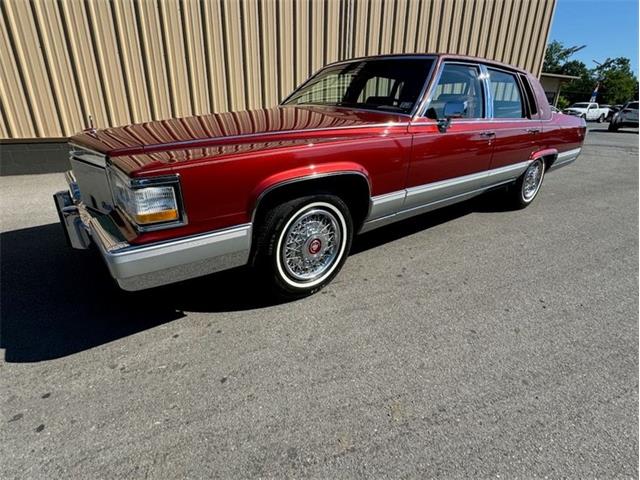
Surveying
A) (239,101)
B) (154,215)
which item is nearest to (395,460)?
(154,215)

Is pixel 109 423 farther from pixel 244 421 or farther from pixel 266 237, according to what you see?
pixel 266 237

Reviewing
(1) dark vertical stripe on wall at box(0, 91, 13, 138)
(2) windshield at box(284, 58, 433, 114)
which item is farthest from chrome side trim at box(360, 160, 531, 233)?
(1) dark vertical stripe on wall at box(0, 91, 13, 138)

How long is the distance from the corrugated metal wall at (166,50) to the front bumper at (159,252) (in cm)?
486

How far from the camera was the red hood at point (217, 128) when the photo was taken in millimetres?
2123

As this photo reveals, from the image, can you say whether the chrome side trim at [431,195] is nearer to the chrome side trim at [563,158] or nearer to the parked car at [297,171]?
the parked car at [297,171]

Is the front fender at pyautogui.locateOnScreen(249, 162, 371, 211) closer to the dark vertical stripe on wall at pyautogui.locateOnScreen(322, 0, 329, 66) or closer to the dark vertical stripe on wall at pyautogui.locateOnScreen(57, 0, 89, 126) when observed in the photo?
the dark vertical stripe on wall at pyautogui.locateOnScreen(57, 0, 89, 126)

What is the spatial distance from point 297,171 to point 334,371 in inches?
48.0

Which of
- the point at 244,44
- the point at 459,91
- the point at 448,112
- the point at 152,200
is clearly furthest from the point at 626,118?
the point at 152,200

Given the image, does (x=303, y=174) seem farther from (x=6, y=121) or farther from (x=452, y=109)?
(x=6, y=121)

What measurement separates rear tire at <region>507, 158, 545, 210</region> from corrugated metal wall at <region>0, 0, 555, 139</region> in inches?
190

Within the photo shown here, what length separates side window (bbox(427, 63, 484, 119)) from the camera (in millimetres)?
3115

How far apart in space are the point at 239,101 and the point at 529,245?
5.74 meters

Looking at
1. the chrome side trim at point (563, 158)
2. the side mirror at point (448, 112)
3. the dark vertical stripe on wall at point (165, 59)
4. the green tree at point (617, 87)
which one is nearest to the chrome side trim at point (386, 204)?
the side mirror at point (448, 112)

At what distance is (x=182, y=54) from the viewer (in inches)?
254
